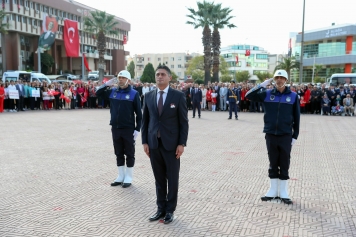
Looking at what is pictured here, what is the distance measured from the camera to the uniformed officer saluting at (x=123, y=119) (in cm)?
632

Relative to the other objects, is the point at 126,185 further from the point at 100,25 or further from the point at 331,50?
the point at 331,50

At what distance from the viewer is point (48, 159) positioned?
8523mm

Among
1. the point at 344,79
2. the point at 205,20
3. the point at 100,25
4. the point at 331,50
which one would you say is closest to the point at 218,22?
the point at 205,20

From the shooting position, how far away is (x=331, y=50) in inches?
2518

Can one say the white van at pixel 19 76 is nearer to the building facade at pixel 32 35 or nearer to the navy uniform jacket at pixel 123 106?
the building facade at pixel 32 35

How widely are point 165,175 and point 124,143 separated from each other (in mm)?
1766

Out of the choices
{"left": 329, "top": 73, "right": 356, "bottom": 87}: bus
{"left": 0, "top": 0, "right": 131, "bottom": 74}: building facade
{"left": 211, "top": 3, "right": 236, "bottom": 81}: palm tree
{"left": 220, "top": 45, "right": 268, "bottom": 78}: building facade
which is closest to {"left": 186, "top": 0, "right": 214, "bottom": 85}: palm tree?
{"left": 211, "top": 3, "right": 236, "bottom": 81}: palm tree

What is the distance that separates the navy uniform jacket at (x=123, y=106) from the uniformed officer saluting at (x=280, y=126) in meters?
2.11

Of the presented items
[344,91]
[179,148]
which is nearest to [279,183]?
[179,148]

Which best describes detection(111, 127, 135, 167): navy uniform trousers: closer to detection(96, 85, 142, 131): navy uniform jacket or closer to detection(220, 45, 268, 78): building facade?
detection(96, 85, 142, 131): navy uniform jacket

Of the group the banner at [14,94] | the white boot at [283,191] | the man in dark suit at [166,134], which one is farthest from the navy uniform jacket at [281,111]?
the banner at [14,94]

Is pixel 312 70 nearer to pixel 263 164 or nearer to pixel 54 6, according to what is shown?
pixel 54 6

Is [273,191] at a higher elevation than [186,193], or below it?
higher

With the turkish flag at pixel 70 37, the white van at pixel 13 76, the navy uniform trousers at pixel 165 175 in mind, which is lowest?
the navy uniform trousers at pixel 165 175
